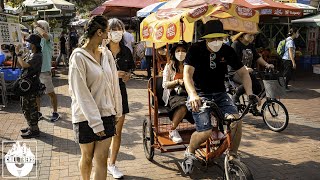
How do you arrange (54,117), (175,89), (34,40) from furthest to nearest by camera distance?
(54,117)
(34,40)
(175,89)

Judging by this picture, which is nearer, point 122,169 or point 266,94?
point 122,169

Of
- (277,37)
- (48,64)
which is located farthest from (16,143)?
(277,37)

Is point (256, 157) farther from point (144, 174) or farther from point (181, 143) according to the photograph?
point (144, 174)

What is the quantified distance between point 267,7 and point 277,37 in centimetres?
648

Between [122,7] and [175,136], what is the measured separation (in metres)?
10.8

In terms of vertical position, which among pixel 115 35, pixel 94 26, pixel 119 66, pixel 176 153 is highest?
pixel 94 26

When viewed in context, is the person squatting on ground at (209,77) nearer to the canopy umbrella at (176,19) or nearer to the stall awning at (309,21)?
the canopy umbrella at (176,19)

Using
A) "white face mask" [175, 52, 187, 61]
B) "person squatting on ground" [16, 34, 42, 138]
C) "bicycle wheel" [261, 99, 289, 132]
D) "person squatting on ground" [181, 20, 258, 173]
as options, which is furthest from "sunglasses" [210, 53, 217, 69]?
"person squatting on ground" [16, 34, 42, 138]

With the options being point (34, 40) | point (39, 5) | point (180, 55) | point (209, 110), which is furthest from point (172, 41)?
point (39, 5)

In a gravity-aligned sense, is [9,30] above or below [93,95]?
above

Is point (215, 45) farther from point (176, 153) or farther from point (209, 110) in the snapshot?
point (176, 153)

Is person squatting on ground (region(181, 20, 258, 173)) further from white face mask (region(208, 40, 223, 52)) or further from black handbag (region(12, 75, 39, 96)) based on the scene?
black handbag (region(12, 75, 39, 96))

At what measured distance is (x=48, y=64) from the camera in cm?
711

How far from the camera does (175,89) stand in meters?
4.88
